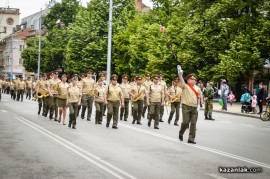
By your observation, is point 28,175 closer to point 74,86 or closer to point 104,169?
point 104,169

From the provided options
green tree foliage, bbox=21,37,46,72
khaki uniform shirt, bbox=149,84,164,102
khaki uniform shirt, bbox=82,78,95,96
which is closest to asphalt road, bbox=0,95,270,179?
khaki uniform shirt, bbox=149,84,164,102

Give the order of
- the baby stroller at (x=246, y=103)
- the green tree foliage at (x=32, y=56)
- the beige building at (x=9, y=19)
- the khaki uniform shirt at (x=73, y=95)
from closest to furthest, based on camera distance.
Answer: the khaki uniform shirt at (x=73, y=95) < the baby stroller at (x=246, y=103) < the green tree foliage at (x=32, y=56) < the beige building at (x=9, y=19)

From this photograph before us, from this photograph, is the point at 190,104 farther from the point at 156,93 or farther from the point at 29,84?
the point at 29,84

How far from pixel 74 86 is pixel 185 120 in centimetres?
578

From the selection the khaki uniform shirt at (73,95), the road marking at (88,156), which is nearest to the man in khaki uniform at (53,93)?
the khaki uniform shirt at (73,95)

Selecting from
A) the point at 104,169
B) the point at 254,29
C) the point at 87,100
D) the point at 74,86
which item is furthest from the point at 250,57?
the point at 104,169

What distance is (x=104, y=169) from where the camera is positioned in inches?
347

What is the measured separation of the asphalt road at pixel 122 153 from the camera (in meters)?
8.55

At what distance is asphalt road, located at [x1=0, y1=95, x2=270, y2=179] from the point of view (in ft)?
28.0

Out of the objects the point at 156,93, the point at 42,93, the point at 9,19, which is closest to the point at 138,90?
the point at 156,93

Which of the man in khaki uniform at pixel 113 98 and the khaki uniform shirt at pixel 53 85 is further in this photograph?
the khaki uniform shirt at pixel 53 85

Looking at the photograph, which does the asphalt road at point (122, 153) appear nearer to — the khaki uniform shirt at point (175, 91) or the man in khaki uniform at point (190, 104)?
the man in khaki uniform at point (190, 104)

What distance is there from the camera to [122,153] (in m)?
10.7

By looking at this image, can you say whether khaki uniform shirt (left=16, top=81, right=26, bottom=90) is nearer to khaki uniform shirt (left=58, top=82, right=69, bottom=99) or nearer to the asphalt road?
khaki uniform shirt (left=58, top=82, right=69, bottom=99)
